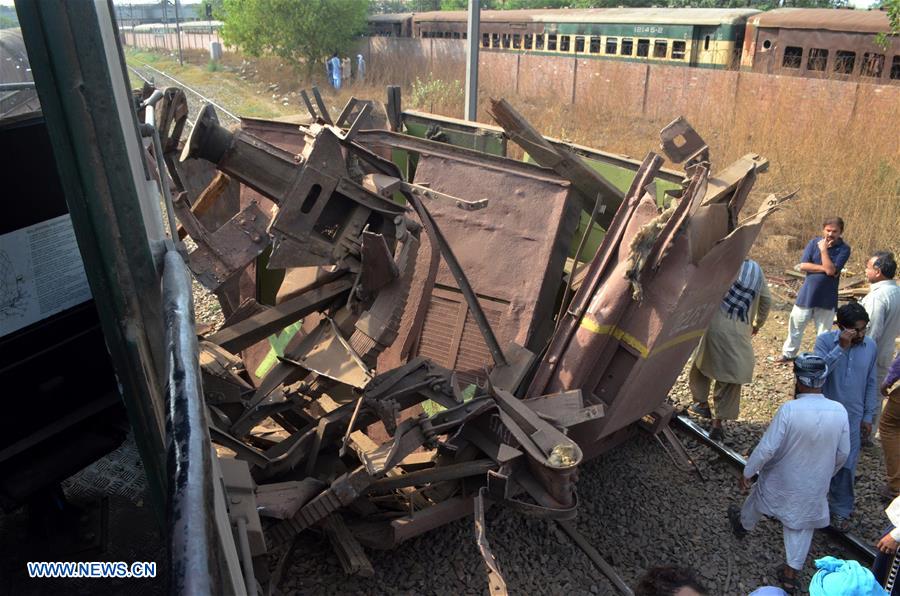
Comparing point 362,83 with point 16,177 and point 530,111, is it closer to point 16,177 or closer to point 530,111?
point 530,111

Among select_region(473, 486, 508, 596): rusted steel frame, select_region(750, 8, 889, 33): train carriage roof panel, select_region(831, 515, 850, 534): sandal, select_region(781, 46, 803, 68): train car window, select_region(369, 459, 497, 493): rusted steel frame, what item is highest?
select_region(750, 8, 889, 33): train carriage roof panel

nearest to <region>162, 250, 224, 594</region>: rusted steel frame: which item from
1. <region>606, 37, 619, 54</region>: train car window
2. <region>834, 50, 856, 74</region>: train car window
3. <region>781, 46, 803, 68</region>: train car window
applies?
<region>834, 50, 856, 74</region>: train car window

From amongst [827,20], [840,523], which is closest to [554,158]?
[840,523]

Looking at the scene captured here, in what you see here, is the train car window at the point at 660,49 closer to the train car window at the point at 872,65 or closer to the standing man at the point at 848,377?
the train car window at the point at 872,65

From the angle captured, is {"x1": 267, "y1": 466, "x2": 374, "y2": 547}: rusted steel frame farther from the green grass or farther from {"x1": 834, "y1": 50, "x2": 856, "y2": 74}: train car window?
the green grass

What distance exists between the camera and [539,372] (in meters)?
4.31

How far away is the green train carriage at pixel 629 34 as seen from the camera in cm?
1792

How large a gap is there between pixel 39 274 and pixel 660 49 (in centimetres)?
1945

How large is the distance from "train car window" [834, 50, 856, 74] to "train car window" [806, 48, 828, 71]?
1.12 feet

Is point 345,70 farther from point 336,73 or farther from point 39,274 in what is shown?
point 39,274

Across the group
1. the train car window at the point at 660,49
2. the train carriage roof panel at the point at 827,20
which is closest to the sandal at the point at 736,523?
the train carriage roof panel at the point at 827,20

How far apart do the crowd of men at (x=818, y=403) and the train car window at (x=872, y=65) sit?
31.2 ft

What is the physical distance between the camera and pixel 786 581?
437cm

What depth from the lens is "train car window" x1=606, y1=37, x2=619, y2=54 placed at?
20.5 meters
